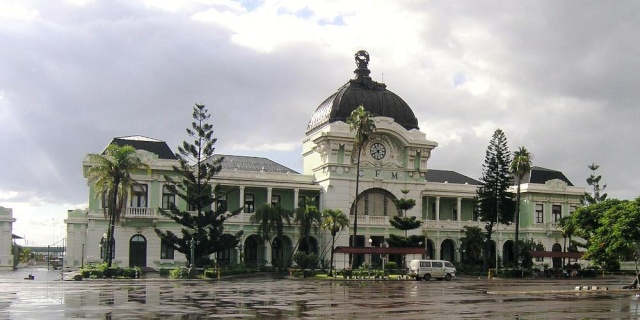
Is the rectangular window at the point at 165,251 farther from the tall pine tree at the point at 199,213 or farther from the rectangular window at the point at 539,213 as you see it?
the rectangular window at the point at 539,213

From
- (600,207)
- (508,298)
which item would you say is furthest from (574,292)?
(600,207)

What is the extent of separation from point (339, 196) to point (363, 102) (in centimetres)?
960

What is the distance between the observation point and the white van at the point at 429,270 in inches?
2232

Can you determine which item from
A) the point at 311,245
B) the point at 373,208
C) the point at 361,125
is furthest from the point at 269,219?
the point at 373,208

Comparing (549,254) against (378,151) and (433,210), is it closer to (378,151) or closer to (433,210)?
(433,210)

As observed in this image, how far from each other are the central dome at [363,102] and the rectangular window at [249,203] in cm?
983

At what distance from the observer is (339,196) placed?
70.0 meters

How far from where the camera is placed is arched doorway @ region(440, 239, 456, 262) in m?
77.5

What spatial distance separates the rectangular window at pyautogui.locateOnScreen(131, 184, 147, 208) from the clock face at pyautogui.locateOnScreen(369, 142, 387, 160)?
2045 cm

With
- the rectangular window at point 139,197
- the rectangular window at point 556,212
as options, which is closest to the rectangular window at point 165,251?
the rectangular window at point 139,197

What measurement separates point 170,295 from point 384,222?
132 ft

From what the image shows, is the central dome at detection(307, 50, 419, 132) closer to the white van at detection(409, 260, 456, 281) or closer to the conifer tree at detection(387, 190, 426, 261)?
the conifer tree at detection(387, 190, 426, 261)

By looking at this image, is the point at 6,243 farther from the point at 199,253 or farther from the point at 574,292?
the point at 574,292

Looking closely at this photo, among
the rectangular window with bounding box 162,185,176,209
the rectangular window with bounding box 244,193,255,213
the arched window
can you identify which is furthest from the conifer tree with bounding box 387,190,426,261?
the rectangular window with bounding box 162,185,176,209
